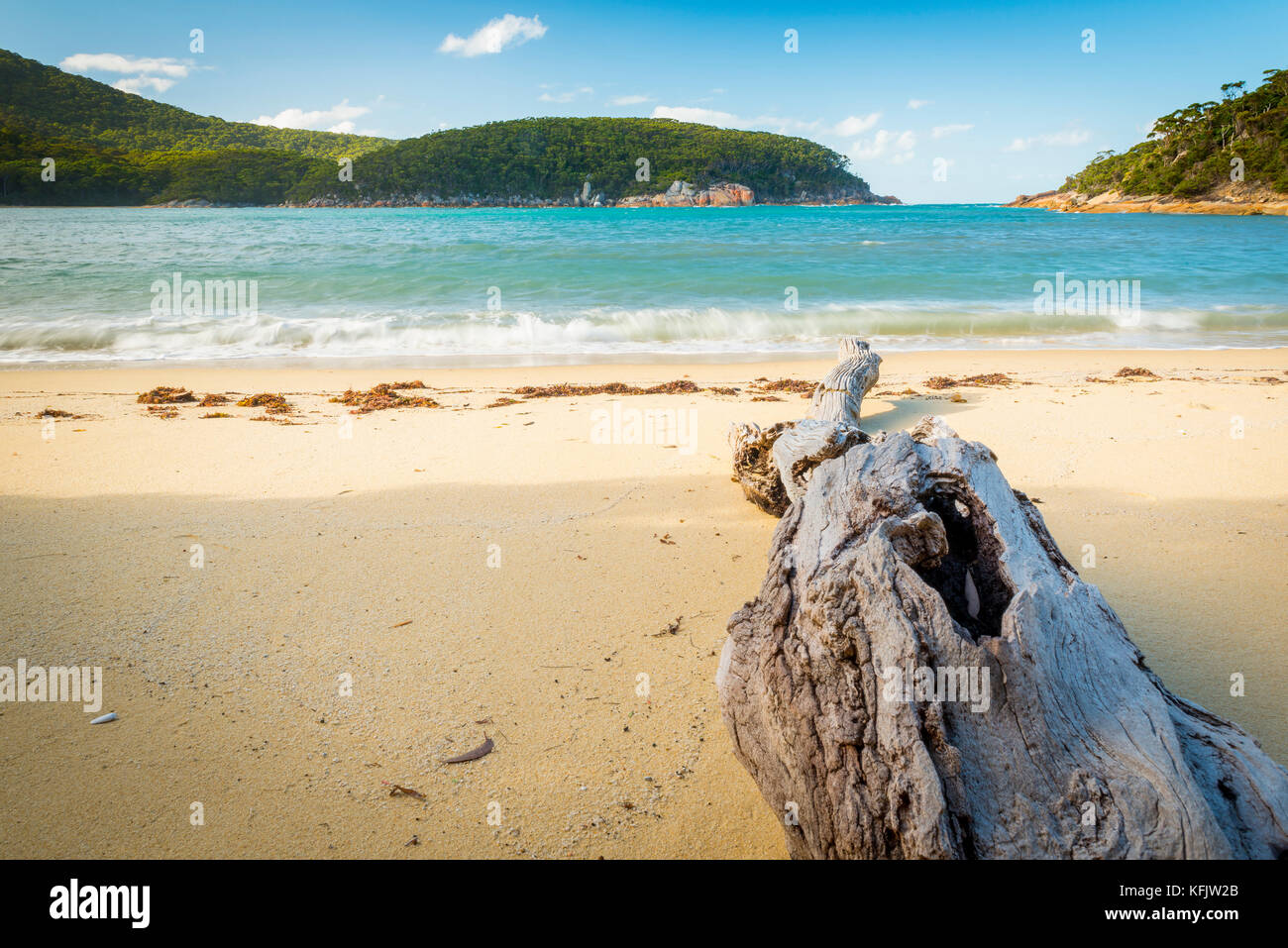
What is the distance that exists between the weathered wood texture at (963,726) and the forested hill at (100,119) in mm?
107212

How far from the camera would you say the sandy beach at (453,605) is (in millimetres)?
2355

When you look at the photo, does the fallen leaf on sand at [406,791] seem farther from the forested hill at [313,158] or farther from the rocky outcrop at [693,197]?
the rocky outcrop at [693,197]

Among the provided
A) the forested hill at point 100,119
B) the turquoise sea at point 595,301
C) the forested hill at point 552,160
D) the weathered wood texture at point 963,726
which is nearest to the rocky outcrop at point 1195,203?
the turquoise sea at point 595,301

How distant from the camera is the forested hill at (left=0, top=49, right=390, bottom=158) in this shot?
255ft

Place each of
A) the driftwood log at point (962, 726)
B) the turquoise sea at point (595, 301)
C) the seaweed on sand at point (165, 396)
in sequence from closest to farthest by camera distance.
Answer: the driftwood log at point (962, 726), the seaweed on sand at point (165, 396), the turquoise sea at point (595, 301)

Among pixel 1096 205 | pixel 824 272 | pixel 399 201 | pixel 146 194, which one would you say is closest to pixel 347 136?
pixel 399 201

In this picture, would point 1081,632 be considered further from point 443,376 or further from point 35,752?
point 443,376

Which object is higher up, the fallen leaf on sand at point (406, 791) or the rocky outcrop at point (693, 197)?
the rocky outcrop at point (693, 197)

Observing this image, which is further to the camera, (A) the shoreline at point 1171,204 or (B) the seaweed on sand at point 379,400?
(A) the shoreline at point 1171,204

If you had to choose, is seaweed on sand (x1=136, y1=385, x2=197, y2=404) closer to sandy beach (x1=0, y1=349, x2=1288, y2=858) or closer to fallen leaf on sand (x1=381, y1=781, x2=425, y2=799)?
sandy beach (x1=0, y1=349, x2=1288, y2=858)

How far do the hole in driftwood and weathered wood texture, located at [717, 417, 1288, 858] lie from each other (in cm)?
3

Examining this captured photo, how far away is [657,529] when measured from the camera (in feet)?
14.9
